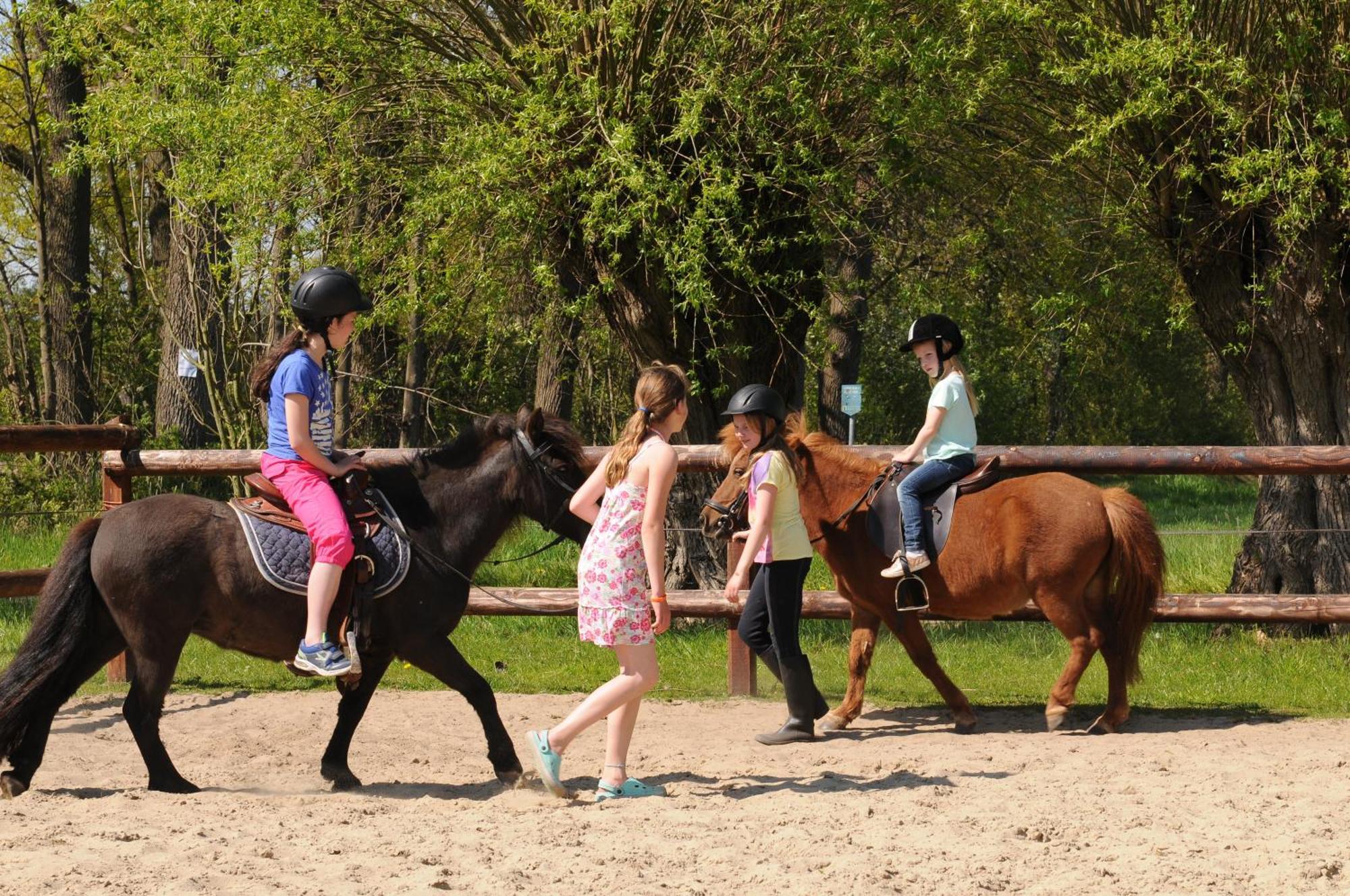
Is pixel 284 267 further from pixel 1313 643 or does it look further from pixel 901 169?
pixel 1313 643

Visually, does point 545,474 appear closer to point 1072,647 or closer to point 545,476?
point 545,476

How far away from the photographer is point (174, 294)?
15.3 m

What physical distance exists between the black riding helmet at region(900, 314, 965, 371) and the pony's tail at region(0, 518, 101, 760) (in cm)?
388

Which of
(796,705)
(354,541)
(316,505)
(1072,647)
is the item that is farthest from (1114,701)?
Answer: (316,505)

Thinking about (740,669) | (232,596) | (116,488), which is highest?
(116,488)

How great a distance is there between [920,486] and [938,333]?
0.77m

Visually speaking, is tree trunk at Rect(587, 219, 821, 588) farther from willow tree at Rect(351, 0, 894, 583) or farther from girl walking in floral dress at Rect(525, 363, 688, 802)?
girl walking in floral dress at Rect(525, 363, 688, 802)

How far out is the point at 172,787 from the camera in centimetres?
573

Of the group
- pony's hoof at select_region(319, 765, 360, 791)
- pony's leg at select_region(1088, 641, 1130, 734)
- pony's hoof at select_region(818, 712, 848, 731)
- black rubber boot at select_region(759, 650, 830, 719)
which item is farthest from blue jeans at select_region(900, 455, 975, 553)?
pony's hoof at select_region(319, 765, 360, 791)

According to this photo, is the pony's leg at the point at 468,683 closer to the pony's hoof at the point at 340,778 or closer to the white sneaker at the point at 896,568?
the pony's hoof at the point at 340,778

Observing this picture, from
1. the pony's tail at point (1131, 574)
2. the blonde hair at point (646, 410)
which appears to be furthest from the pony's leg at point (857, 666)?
the blonde hair at point (646, 410)

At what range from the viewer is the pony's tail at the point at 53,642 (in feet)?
18.3

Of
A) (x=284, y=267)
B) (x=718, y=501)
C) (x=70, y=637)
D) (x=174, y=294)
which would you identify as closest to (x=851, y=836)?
(x=718, y=501)

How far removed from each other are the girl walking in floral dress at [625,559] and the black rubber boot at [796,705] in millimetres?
1350
